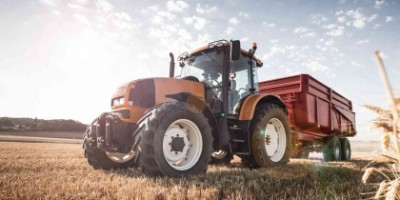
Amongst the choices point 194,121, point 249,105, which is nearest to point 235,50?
point 249,105

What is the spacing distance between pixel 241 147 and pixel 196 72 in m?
1.76

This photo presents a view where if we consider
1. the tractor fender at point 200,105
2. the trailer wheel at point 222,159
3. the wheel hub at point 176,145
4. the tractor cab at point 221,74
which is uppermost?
the tractor cab at point 221,74

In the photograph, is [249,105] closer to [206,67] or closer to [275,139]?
[206,67]

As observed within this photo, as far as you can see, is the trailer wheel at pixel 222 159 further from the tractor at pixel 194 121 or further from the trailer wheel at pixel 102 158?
the trailer wheel at pixel 102 158

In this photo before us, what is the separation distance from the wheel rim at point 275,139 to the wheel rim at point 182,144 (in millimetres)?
2148

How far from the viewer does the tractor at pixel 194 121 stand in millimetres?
4015

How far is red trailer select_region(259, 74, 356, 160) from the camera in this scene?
7551 millimetres

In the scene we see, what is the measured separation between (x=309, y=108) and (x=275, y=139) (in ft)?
6.28

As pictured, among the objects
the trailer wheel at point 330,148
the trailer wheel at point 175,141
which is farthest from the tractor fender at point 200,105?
the trailer wheel at point 330,148

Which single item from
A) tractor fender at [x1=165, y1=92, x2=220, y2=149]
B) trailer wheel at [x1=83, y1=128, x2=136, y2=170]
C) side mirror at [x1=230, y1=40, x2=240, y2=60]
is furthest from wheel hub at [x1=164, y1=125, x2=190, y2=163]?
side mirror at [x1=230, y1=40, x2=240, y2=60]

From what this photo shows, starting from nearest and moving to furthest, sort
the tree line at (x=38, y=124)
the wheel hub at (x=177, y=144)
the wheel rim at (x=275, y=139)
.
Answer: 1. the wheel hub at (x=177, y=144)
2. the wheel rim at (x=275, y=139)
3. the tree line at (x=38, y=124)

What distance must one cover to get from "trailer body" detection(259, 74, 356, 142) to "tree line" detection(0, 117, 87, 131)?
142 feet

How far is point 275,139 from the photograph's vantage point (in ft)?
20.6

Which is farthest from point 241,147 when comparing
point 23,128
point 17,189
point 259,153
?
point 23,128
